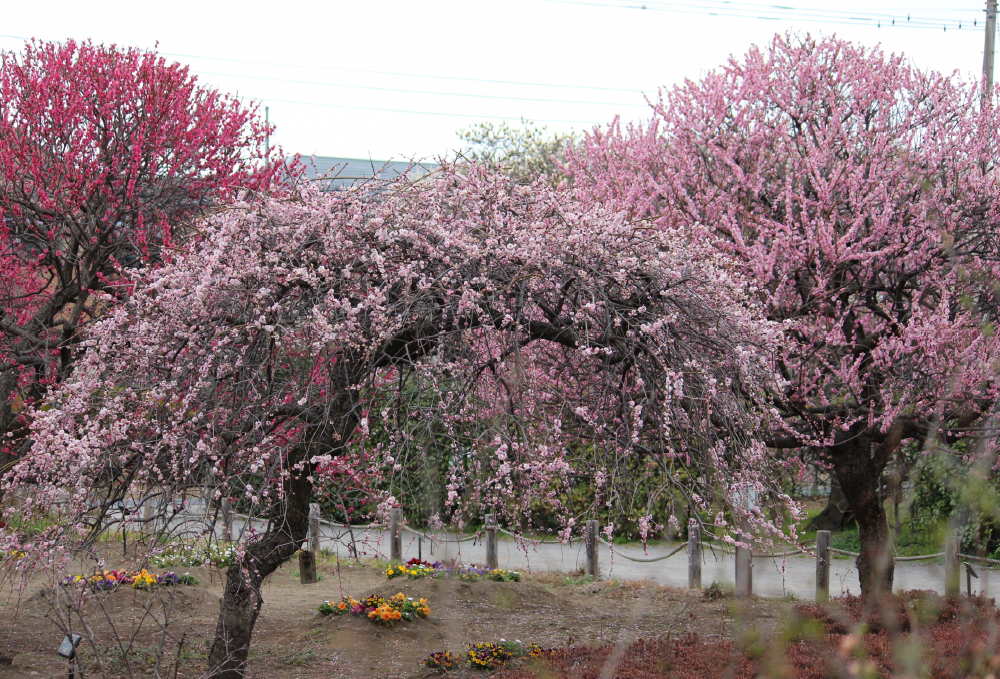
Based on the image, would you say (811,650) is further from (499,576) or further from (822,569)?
(499,576)

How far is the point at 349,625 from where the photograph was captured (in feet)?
25.8

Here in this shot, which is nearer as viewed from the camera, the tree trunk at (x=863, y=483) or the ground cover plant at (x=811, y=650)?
the ground cover plant at (x=811, y=650)

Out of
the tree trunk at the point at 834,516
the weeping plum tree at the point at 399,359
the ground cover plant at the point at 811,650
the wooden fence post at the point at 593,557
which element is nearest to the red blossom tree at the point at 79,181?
the weeping plum tree at the point at 399,359

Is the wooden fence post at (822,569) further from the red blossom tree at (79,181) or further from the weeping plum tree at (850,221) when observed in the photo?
the red blossom tree at (79,181)

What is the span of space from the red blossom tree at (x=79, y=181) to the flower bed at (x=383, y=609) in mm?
3329

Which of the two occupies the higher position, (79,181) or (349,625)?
(79,181)

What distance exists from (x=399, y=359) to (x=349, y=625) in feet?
12.9

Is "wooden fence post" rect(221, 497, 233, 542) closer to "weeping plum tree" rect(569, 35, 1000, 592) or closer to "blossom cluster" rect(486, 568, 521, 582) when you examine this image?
"weeping plum tree" rect(569, 35, 1000, 592)

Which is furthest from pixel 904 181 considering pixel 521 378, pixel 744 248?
pixel 521 378

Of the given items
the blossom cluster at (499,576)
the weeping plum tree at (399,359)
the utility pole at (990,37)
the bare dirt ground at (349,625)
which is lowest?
the bare dirt ground at (349,625)

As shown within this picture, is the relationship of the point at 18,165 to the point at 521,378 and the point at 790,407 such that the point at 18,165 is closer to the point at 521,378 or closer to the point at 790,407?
the point at 521,378

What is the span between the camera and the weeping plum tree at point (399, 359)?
460cm

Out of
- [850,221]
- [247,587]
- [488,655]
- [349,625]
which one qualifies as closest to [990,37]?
[850,221]

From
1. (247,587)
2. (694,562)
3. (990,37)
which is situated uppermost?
(990,37)
